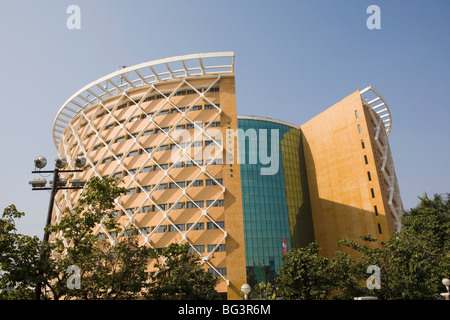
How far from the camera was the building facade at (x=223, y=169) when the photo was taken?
113 ft

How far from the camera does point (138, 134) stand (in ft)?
129

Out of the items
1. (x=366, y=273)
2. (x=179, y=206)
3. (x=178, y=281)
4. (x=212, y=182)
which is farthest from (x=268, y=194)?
(x=178, y=281)

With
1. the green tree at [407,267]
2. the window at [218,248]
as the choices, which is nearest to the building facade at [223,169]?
the window at [218,248]

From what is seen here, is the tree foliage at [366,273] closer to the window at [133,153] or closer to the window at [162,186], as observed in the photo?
the window at [162,186]

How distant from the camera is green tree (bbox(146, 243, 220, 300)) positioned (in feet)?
56.2

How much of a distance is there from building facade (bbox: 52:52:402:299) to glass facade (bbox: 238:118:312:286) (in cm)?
16

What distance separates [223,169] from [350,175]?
22043 millimetres

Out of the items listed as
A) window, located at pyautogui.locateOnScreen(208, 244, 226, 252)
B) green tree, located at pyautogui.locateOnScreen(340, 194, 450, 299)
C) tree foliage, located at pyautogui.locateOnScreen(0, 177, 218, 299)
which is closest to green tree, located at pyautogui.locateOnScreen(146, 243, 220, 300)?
tree foliage, located at pyautogui.locateOnScreen(0, 177, 218, 299)

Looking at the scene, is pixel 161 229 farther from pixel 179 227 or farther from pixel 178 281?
pixel 178 281

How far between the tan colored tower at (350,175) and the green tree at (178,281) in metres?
28.2

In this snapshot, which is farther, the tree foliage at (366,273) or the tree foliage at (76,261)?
the tree foliage at (366,273)
